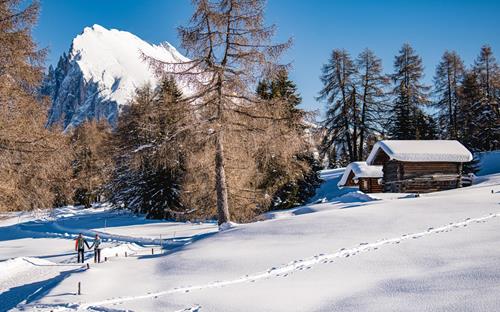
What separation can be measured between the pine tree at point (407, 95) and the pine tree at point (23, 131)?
32.4 m

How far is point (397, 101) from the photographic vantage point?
42.3 meters

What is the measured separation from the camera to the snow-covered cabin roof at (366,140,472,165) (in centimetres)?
2544

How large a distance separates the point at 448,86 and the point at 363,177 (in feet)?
57.1

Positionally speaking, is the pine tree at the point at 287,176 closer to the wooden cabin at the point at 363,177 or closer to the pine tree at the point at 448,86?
the wooden cabin at the point at 363,177

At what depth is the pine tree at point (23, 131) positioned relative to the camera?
48.5 ft

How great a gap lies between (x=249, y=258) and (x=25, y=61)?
11585 millimetres

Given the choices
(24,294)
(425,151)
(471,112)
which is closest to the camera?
(24,294)

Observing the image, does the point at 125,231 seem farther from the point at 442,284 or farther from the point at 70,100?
the point at 70,100

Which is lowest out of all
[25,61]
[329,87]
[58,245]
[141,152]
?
[58,245]

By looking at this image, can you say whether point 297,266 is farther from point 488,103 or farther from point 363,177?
point 488,103

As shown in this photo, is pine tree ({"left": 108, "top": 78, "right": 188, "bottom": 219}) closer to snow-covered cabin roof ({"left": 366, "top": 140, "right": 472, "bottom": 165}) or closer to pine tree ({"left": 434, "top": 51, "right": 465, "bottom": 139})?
snow-covered cabin roof ({"left": 366, "top": 140, "right": 472, "bottom": 165})

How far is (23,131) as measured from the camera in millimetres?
15016

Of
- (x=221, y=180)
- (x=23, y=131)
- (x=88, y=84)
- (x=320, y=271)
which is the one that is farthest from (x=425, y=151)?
(x=88, y=84)

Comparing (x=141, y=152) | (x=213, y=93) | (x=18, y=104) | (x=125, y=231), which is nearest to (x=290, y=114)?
(x=213, y=93)
